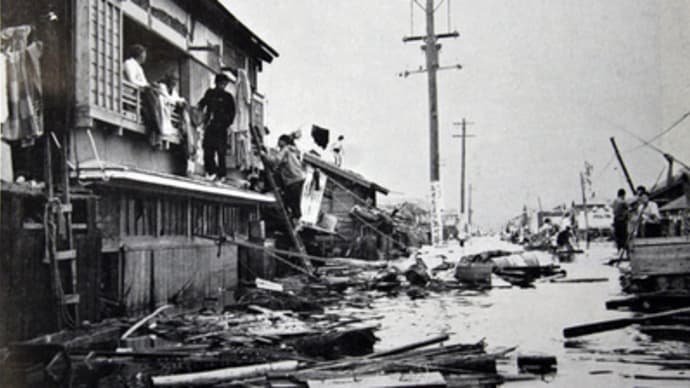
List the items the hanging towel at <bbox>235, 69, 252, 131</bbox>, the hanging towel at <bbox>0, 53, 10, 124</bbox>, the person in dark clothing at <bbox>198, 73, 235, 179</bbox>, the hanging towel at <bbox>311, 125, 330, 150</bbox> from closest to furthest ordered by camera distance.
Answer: the hanging towel at <bbox>0, 53, 10, 124</bbox>
the person in dark clothing at <bbox>198, 73, 235, 179</bbox>
the hanging towel at <bbox>235, 69, 252, 131</bbox>
the hanging towel at <bbox>311, 125, 330, 150</bbox>

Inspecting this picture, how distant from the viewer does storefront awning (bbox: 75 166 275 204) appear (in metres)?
9.80

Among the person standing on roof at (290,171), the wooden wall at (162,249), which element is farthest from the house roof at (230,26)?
the wooden wall at (162,249)

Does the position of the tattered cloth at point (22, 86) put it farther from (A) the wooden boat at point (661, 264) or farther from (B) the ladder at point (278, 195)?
(B) the ladder at point (278, 195)

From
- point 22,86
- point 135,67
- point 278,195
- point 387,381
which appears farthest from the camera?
point 278,195

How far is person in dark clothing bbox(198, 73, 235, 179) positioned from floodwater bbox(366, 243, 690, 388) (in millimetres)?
5034

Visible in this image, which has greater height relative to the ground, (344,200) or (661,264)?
(344,200)

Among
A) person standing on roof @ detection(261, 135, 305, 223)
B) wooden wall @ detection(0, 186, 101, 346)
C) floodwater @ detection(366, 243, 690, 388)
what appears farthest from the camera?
person standing on roof @ detection(261, 135, 305, 223)

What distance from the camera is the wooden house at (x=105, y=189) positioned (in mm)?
8297

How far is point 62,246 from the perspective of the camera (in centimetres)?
878

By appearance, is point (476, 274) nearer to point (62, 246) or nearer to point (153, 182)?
point (153, 182)

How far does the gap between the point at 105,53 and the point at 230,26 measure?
25.1 feet

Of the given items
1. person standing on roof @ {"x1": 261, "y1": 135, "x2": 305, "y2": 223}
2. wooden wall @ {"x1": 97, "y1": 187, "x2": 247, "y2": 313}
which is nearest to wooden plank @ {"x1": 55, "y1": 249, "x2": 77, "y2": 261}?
wooden wall @ {"x1": 97, "y1": 187, "x2": 247, "y2": 313}

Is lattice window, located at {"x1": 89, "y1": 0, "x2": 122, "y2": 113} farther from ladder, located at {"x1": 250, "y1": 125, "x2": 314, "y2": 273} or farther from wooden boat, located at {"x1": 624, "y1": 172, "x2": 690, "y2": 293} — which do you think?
wooden boat, located at {"x1": 624, "y1": 172, "x2": 690, "y2": 293}

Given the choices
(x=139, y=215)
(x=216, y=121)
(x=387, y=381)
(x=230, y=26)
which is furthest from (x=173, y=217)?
(x=387, y=381)
